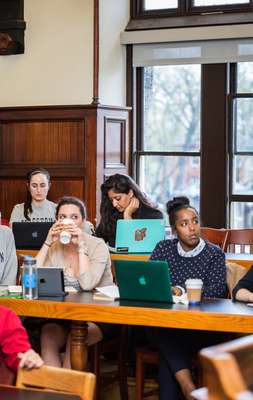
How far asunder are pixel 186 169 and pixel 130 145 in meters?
0.57

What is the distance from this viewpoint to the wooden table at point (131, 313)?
369 centimetres

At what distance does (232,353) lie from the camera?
166cm

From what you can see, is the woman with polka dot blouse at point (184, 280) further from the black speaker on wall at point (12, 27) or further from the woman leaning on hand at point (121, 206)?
the black speaker on wall at point (12, 27)

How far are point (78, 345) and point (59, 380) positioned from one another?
1.66 m

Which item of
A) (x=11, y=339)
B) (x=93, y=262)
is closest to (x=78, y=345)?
(x=93, y=262)

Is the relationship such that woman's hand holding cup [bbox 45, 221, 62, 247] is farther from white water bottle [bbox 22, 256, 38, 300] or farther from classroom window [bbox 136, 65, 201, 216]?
classroom window [bbox 136, 65, 201, 216]

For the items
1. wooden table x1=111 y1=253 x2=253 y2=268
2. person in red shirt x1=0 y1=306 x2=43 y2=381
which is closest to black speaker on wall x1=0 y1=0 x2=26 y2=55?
wooden table x1=111 y1=253 x2=253 y2=268

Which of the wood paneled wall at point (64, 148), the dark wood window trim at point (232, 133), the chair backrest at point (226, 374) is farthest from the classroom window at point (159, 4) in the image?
the chair backrest at point (226, 374)

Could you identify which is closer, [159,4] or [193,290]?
[193,290]

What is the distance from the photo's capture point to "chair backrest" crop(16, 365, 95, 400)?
92.8 inches

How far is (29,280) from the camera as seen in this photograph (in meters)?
4.10

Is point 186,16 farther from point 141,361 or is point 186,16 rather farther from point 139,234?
point 141,361

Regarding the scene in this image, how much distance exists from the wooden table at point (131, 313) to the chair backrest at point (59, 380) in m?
1.27

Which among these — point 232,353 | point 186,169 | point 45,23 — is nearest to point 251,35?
point 186,169
